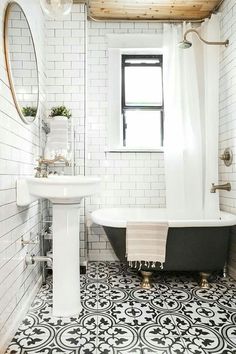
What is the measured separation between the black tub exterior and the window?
4.35ft

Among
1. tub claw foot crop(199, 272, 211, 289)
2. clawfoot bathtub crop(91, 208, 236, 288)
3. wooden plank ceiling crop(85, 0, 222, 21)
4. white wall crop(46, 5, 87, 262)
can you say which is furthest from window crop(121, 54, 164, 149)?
tub claw foot crop(199, 272, 211, 289)

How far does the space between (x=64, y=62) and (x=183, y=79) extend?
4.30ft

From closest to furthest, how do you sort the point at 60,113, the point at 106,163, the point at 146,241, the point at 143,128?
the point at 146,241 → the point at 60,113 → the point at 106,163 → the point at 143,128

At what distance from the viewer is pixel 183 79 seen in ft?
9.89

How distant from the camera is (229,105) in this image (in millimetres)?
2756

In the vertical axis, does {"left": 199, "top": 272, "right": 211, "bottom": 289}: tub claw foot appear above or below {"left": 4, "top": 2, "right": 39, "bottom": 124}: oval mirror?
below

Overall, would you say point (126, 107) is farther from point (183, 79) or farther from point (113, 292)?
point (113, 292)

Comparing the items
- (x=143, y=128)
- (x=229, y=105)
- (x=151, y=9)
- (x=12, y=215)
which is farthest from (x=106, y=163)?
(x=151, y=9)

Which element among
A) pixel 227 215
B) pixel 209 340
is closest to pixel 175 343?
pixel 209 340

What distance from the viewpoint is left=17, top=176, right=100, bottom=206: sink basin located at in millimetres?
1695

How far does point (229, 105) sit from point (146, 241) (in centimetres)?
163

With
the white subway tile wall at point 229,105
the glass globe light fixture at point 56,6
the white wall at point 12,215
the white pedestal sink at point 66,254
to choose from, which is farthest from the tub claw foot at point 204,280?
the glass globe light fixture at point 56,6

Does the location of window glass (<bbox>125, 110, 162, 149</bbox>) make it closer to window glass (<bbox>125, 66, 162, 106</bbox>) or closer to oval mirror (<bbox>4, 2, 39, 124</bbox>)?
window glass (<bbox>125, 66, 162, 106</bbox>)

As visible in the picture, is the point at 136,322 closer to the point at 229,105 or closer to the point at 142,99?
the point at 229,105
